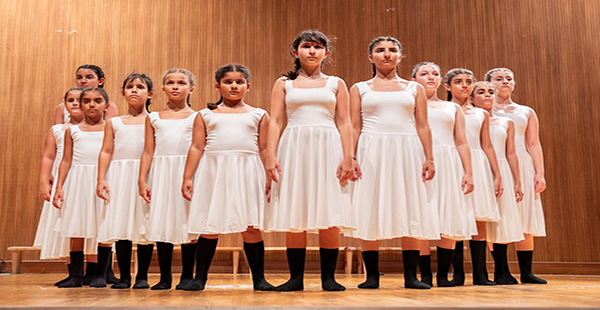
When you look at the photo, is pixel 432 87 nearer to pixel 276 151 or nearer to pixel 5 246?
pixel 276 151

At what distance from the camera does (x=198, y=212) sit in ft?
11.2

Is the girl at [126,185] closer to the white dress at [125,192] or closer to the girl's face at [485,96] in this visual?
the white dress at [125,192]

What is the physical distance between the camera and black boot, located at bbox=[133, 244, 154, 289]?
3.62m

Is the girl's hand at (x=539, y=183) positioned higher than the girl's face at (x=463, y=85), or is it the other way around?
the girl's face at (x=463, y=85)

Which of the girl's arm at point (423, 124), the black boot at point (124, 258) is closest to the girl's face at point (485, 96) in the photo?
the girl's arm at point (423, 124)

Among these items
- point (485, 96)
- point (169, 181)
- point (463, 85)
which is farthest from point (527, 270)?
point (169, 181)

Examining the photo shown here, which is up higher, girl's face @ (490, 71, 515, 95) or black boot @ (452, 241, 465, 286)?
girl's face @ (490, 71, 515, 95)

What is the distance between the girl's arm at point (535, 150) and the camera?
4773mm

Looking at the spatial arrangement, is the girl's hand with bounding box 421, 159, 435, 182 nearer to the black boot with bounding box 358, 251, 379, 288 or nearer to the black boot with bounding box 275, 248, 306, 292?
the black boot with bounding box 358, 251, 379, 288

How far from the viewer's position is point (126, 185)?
3.87 metres

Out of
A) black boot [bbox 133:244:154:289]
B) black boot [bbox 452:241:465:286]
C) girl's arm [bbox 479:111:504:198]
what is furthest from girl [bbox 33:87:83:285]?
girl's arm [bbox 479:111:504:198]

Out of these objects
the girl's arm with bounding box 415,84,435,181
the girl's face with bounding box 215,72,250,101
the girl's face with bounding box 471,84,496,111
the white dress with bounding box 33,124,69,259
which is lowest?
the white dress with bounding box 33,124,69,259

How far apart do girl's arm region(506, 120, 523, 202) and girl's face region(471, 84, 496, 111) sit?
0.72 ft

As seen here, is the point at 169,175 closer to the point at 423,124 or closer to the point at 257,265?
the point at 257,265
